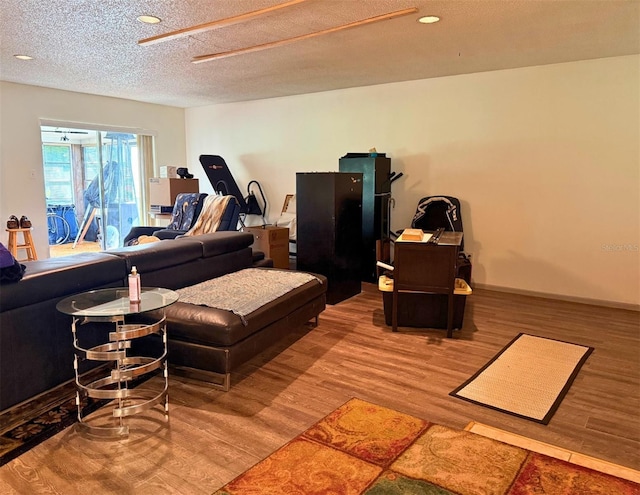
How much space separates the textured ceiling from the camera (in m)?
3.06

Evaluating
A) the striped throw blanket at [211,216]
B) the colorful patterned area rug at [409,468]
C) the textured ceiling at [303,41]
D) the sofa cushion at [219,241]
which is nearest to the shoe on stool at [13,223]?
the textured ceiling at [303,41]

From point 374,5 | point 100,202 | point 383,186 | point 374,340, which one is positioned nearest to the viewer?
point 374,5

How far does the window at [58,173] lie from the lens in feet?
23.6

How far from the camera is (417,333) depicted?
12.3 feet

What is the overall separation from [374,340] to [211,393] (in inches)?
55.1

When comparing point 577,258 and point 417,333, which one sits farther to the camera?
point 577,258

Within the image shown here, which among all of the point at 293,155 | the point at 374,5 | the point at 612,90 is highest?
the point at 374,5

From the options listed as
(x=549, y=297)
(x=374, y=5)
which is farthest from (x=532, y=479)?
(x=549, y=297)

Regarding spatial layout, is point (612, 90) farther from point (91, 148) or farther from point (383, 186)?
point (91, 148)

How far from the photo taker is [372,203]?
206 inches

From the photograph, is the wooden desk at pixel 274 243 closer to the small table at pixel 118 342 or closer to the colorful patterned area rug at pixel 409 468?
the small table at pixel 118 342

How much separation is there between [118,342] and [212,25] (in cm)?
227

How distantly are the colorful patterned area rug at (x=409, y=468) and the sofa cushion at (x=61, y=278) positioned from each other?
1416 mm

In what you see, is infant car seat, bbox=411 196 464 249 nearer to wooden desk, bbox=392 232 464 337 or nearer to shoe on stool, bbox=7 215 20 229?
wooden desk, bbox=392 232 464 337
